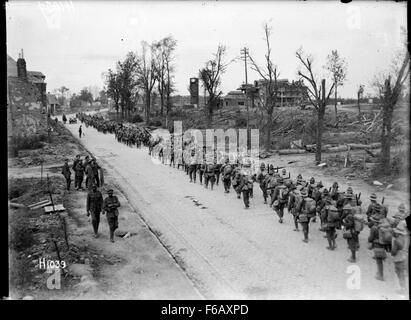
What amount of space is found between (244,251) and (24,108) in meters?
20.4

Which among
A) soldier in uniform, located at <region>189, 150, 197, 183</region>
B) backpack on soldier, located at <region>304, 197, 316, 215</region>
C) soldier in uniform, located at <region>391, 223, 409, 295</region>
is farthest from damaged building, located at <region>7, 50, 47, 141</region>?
soldier in uniform, located at <region>391, 223, 409, 295</region>

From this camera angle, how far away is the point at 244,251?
10469mm

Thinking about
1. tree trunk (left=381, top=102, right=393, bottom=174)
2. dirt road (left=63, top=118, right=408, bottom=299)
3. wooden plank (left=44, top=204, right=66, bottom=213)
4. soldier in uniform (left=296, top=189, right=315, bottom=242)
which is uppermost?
tree trunk (left=381, top=102, right=393, bottom=174)

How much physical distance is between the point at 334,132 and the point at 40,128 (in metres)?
22.3

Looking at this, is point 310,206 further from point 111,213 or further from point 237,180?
point 111,213

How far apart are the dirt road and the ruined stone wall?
12072mm

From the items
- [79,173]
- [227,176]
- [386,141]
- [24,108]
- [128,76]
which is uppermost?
[128,76]

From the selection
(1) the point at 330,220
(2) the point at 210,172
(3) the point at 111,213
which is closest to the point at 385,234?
(1) the point at 330,220

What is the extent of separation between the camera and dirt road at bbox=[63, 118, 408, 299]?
8352 mm

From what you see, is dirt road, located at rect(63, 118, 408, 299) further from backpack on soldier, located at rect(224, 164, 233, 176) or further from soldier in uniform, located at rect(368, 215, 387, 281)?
backpack on soldier, located at rect(224, 164, 233, 176)

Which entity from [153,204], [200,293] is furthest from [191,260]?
[153,204]

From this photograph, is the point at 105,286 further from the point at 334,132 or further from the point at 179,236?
the point at 334,132

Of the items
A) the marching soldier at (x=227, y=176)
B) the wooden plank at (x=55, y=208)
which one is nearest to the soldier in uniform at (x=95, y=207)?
the wooden plank at (x=55, y=208)

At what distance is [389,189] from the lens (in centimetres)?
1680
